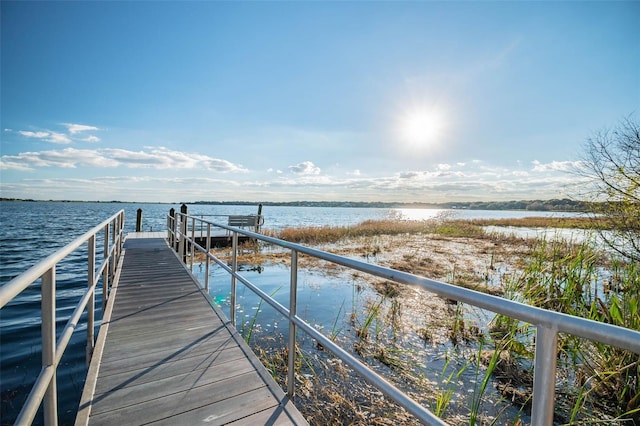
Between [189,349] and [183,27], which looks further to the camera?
[183,27]

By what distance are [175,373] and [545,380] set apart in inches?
100.0

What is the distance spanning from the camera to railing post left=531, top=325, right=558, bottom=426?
0.68 metres

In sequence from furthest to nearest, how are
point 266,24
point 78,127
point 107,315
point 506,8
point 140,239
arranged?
point 78,127
point 140,239
point 266,24
point 506,8
point 107,315

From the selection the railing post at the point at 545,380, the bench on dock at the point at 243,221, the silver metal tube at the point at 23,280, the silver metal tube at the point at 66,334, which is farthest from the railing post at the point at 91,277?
the bench on dock at the point at 243,221

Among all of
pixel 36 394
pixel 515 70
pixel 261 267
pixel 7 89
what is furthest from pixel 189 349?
pixel 7 89

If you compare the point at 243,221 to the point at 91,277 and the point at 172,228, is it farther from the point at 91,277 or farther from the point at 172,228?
the point at 91,277

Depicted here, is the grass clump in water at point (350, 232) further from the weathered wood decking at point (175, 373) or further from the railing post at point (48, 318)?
the railing post at point (48, 318)

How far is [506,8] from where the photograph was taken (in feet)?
21.0

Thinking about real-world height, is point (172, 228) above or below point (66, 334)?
below

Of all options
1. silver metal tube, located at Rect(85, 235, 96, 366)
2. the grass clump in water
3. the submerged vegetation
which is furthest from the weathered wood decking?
the grass clump in water

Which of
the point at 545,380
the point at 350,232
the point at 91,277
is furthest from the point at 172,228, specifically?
the point at 350,232

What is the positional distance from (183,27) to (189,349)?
29.6 ft

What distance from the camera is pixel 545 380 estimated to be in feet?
2.27

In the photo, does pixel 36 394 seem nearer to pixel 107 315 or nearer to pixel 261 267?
pixel 107 315
